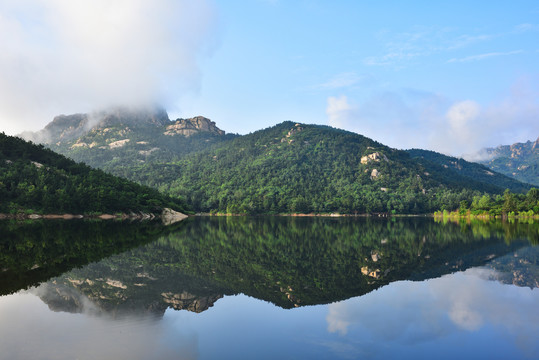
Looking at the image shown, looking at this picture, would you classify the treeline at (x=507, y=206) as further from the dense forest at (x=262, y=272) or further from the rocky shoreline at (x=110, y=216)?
the rocky shoreline at (x=110, y=216)

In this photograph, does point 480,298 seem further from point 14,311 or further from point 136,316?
point 14,311

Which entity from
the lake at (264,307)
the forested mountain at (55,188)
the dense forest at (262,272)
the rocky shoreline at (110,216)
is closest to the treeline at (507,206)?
the dense forest at (262,272)

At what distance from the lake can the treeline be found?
117264 mm

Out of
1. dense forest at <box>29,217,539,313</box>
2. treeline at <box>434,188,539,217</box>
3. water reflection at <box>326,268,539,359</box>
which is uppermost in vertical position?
treeline at <box>434,188,539,217</box>

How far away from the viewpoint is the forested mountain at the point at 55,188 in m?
80.8

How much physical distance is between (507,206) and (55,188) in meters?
144

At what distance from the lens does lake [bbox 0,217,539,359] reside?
1017 cm

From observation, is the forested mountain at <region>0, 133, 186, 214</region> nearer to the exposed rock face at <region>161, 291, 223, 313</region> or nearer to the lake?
the lake

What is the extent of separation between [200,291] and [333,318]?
6.63 meters

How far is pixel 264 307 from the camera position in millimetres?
14250

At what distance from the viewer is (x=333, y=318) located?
1297 cm

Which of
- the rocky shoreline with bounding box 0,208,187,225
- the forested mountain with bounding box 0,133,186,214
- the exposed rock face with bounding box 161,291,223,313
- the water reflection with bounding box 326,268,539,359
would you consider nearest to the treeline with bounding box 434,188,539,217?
the rocky shoreline with bounding box 0,208,187,225

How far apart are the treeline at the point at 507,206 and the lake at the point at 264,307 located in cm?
11726

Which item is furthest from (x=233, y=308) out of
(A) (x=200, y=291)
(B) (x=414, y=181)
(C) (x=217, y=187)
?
(B) (x=414, y=181)
